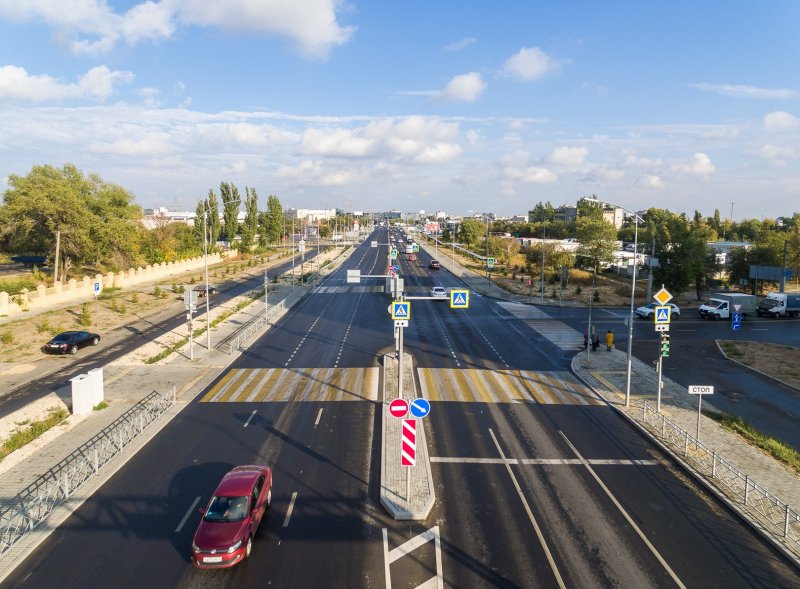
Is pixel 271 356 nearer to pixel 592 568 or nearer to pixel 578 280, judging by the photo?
pixel 592 568

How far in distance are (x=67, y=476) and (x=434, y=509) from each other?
38.0 ft

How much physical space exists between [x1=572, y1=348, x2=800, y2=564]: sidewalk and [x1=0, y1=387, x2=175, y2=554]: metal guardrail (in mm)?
20291

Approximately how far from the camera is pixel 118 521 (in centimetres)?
1455

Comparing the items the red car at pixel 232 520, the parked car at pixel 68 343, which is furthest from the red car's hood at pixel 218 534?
the parked car at pixel 68 343

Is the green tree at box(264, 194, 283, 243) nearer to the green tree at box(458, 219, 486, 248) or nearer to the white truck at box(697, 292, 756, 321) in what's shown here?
the green tree at box(458, 219, 486, 248)

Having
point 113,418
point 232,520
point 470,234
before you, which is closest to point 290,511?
point 232,520

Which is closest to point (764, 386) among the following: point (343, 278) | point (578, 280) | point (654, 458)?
point (654, 458)

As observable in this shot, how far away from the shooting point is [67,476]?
16188 mm

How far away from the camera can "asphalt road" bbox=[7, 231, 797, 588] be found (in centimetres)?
1247

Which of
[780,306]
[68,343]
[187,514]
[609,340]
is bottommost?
[187,514]

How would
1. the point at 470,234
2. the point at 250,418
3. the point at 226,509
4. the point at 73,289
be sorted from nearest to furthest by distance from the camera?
the point at 226,509 < the point at 250,418 < the point at 73,289 < the point at 470,234

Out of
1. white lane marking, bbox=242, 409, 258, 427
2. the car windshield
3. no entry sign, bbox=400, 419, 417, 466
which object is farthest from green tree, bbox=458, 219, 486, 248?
the car windshield

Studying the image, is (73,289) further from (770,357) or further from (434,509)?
(770,357)

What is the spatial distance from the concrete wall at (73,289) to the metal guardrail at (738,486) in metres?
44.6
